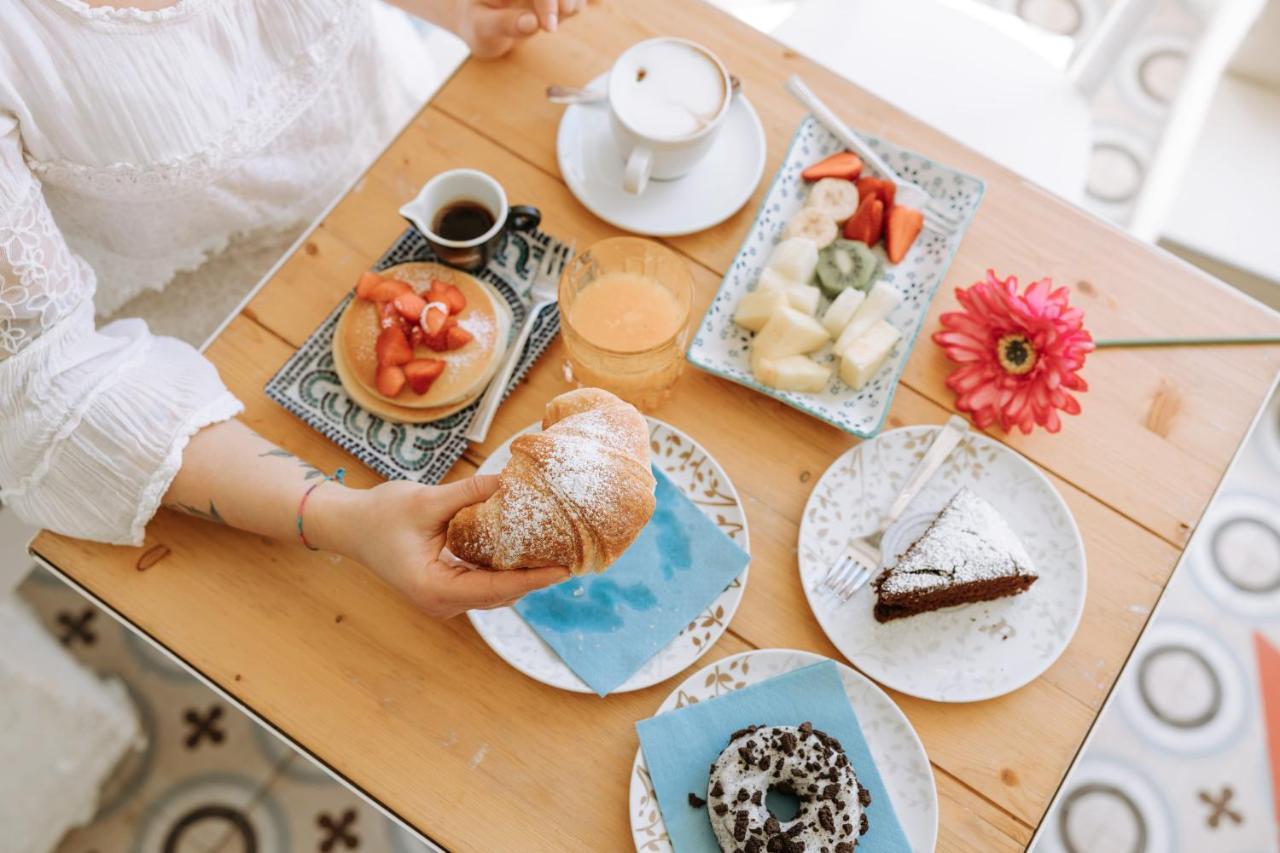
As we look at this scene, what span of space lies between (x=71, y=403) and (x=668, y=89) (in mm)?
919

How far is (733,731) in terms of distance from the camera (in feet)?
3.86

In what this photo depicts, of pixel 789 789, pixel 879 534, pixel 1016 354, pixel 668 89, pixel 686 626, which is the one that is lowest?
pixel 789 789

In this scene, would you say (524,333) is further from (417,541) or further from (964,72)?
(964,72)

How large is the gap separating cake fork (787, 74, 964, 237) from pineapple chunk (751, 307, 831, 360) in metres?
0.25

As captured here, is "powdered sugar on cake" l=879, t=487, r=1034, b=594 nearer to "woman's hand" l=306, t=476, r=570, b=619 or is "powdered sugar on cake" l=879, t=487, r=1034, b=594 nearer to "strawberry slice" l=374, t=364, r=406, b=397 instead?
"woman's hand" l=306, t=476, r=570, b=619

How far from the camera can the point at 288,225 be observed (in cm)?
160

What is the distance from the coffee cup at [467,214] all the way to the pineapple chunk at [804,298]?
1.28 ft

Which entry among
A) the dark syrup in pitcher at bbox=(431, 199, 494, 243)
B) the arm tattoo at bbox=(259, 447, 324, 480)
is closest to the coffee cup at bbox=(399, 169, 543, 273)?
the dark syrup in pitcher at bbox=(431, 199, 494, 243)

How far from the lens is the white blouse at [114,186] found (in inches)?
45.1

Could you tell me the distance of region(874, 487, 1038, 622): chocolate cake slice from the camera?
4.00 feet

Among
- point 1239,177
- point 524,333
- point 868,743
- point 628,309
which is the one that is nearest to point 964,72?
point 1239,177

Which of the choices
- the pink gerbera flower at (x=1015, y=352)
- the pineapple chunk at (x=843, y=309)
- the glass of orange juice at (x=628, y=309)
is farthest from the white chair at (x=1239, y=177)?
the glass of orange juice at (x=628, y=309)

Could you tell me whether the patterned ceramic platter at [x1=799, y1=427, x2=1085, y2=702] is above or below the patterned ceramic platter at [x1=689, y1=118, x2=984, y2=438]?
below

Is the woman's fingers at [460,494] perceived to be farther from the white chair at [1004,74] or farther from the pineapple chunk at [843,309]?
the white chair at [1004,74]
